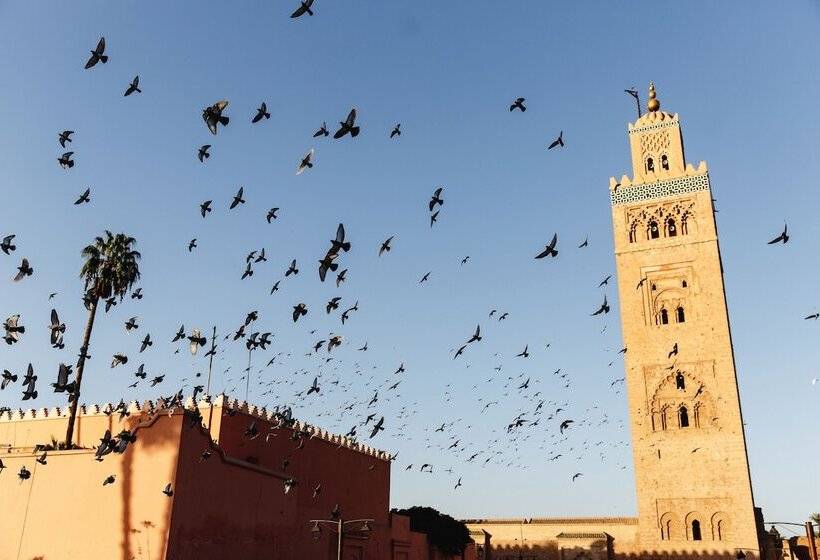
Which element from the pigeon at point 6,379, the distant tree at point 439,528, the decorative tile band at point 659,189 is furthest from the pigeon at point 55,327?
the decorative tile band at point 659,189

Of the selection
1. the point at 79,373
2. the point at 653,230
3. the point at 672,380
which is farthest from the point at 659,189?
the point at 79,373

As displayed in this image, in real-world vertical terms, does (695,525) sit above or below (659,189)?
below

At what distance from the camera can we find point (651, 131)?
46188 mm

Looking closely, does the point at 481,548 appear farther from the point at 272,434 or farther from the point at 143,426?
the point at 143,426

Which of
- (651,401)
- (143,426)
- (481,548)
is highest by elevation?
(651,401)

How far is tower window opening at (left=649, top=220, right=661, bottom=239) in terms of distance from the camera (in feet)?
142

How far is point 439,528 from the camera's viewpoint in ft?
121

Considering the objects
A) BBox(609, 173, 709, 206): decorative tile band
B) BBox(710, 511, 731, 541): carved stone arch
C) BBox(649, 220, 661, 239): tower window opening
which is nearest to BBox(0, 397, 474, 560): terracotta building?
BBox(710, 511, 731, 541): carved stone arch

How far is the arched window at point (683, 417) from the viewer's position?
3819 cm

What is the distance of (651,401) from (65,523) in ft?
102

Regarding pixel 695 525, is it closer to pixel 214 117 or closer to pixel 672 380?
pixel 672 380

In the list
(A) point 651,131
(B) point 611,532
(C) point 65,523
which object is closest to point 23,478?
(C) point 65,523

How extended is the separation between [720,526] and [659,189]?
2039cm

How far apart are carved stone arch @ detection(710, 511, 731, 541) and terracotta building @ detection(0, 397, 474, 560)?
71.0 ft
